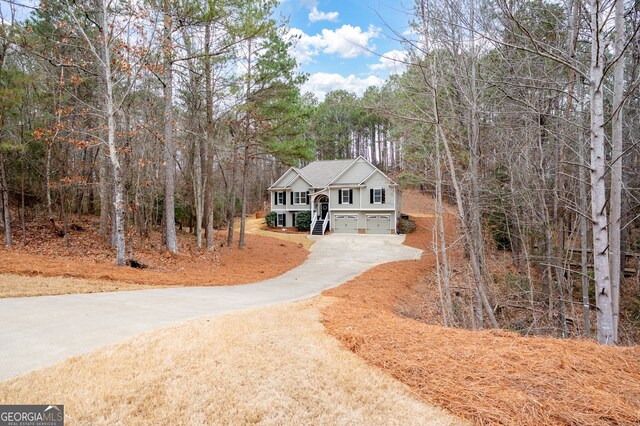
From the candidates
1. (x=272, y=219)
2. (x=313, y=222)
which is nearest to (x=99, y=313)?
(x=313, y=222)

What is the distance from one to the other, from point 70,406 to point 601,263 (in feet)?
18.9

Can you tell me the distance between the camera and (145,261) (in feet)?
37.9

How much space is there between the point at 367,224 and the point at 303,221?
573 centimetres

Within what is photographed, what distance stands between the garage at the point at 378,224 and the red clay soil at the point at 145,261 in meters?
10.2

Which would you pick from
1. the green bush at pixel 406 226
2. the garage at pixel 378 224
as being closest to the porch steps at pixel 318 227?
the garage at pixel 378 224

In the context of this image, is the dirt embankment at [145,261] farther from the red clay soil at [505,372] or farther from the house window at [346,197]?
the house window at [346,197]

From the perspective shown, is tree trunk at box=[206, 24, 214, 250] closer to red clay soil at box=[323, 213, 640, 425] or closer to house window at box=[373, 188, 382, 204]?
red clay soil at box=[323, 213, 640, 425]

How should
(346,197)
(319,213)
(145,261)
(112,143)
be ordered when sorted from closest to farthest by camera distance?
1. (112,143)
2. (145,261)
3. (346,197)
4. (319,213)

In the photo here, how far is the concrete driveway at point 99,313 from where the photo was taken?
150 inches

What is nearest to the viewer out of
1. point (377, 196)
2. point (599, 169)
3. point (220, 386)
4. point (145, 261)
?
point (220, 386)

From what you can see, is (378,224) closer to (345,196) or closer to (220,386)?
(345,196)

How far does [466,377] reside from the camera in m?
3.27

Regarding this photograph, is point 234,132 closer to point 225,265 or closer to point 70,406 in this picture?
→ point 225,265

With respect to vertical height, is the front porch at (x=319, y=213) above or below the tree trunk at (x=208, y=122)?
below
